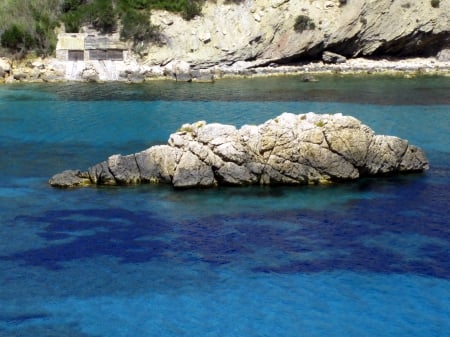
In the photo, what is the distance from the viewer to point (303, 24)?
3091 inches

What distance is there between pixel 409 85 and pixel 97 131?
3100cm

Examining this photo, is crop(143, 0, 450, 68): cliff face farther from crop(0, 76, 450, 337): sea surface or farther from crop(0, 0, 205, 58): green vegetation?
crop(0, 76, 450, 337): sea surface

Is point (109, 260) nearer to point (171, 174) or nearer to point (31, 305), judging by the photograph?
point (31, 305)

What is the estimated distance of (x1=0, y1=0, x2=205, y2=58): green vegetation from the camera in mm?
79125

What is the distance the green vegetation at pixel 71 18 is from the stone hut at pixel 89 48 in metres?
1.61

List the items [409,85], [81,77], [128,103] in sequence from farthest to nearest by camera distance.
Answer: [81,77], [409,85], [128,103]

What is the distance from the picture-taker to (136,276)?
80.4 feet

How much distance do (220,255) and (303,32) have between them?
5586 centimetres

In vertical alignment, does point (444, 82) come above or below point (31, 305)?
above

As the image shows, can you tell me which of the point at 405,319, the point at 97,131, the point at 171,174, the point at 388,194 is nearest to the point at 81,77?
the point at 97,131

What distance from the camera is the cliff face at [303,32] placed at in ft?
257

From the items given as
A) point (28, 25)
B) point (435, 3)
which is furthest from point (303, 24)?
point (28, 25)

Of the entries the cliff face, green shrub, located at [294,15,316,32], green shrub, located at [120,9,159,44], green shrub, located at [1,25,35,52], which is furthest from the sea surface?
green shrub, located at [1,25,35,52]

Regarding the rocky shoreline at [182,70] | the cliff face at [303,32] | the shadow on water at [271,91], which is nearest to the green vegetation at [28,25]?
the rocky shoreline at [182,70]
